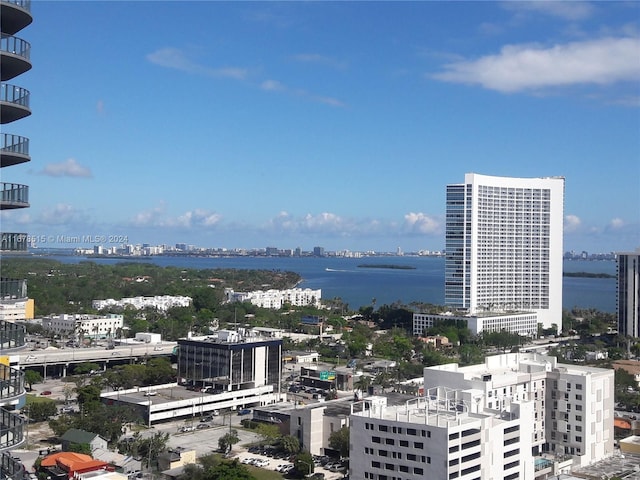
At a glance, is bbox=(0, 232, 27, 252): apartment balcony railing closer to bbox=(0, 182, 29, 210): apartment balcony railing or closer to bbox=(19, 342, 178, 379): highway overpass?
bbox=(0, 182, 29, 210): apartment balcony railing

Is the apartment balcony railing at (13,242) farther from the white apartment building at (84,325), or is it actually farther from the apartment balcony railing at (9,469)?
the white apartment building at (84,325)

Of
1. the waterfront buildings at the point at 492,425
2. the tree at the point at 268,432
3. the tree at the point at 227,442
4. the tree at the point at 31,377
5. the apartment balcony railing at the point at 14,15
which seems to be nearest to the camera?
the apartment balcony railing at the point at 14,15

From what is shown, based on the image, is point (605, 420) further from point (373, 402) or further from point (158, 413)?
point (158, 413)

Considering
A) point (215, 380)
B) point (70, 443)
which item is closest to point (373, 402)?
point (70, 443)

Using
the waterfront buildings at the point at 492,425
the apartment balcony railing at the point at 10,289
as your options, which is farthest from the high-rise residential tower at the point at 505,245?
the apartment balcony railing at the point at 10,289

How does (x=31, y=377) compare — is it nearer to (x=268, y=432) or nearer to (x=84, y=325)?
(x=268, y=432)
